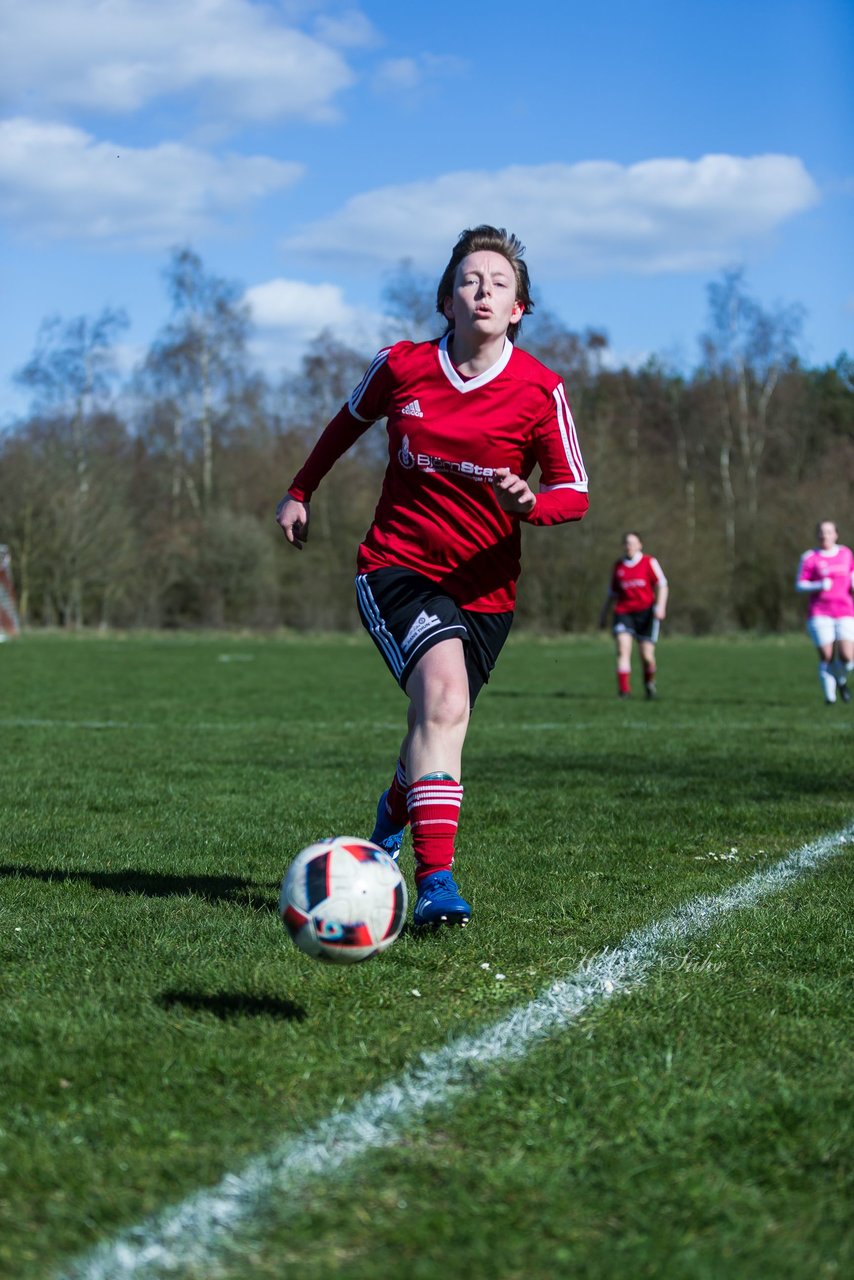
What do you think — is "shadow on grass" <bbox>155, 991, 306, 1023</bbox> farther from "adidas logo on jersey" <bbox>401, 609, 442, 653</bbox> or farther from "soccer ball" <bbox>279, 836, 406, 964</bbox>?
"adidas logo on jersey" <bbox>401, 609, 442, 653</bbox>

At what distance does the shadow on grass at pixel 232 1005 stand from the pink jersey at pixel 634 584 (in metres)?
14.6

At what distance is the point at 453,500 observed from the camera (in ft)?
14.5

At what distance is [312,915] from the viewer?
3.28 m

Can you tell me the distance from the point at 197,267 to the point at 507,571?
4580 cm

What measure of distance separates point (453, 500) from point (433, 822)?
3.48ft

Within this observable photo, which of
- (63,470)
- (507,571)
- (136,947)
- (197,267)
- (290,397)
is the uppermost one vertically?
(197,267)

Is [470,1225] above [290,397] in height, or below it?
below

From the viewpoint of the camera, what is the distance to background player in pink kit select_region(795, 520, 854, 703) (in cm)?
1583

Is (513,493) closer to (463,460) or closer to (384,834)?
(463,460)

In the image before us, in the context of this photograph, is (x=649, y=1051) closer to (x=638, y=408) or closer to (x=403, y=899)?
(x=403, y=899)

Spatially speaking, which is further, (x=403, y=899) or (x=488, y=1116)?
(x=403, y=899)

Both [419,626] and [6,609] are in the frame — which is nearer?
[419,626]

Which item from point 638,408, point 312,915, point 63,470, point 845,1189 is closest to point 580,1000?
A: point 312,915

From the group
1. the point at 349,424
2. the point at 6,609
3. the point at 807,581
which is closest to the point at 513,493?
the point at 349,424
